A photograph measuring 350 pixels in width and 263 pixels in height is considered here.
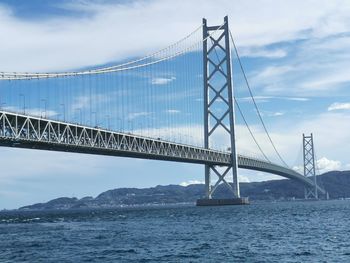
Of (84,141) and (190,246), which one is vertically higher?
(84,141)

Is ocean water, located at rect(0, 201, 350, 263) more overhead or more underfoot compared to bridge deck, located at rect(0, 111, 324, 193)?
more underfoot

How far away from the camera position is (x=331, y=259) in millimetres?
23969

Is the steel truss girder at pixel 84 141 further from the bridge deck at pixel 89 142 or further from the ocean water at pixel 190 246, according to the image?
the ocean water at pixel 190 246

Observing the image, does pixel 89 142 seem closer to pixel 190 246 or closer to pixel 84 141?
pixel 84 141

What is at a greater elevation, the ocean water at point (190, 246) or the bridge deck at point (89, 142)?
the bridge deck at point (89, 142)

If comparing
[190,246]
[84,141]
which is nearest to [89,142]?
A: [84,141]

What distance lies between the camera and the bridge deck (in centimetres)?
5052

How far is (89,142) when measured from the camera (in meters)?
60.3

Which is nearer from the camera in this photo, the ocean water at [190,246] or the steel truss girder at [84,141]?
the ocean water at [190,246]

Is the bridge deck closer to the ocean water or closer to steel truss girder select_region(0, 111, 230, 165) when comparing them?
steel truss girder select_region(0, 111, 230, 165)

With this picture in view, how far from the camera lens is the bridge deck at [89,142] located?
50.5 metres

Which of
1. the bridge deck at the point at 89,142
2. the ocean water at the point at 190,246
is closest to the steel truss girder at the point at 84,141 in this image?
the bridge deck at the point at 89,142

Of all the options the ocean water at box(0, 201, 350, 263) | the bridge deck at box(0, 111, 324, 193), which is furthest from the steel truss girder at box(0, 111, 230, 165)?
the ocean water at box(0, 201, 350, 263)

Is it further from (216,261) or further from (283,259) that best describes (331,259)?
(216,261)
